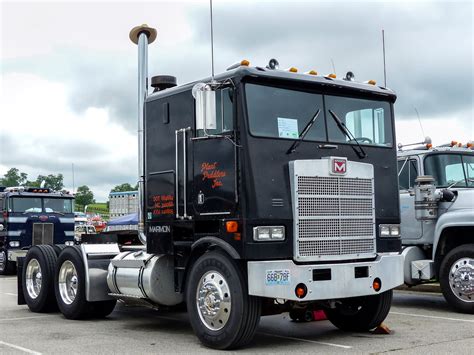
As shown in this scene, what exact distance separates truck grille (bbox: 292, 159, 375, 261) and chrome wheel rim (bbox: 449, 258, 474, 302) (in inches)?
112

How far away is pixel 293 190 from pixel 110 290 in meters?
3.71

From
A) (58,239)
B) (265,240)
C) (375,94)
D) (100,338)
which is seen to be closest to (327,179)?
(265,240)

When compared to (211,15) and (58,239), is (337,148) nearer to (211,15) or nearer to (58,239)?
(211,15)

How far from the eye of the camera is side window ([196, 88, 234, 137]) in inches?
301

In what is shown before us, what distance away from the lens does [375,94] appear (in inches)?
347

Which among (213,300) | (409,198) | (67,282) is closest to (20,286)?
(67,282)

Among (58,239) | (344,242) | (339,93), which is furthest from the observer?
(58,239)

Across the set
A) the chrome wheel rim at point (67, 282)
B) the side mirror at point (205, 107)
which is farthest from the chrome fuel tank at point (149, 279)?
the side mirror at point (205, 107)

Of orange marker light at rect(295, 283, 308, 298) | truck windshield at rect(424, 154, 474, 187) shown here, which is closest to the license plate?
orange marker light at rect(295, 283, 308, 298)

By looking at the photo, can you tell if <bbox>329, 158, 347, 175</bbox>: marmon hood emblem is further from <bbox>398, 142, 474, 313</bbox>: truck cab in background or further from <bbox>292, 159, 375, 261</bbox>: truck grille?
<bbox>398, 142, 474, 313</bbox>: truck cab in background

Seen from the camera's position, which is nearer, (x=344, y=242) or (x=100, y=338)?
(x=344, y=242)

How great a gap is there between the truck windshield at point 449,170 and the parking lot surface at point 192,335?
2124 millimetres

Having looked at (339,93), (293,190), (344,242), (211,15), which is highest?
(211,15)

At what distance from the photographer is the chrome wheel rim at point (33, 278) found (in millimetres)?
11336
